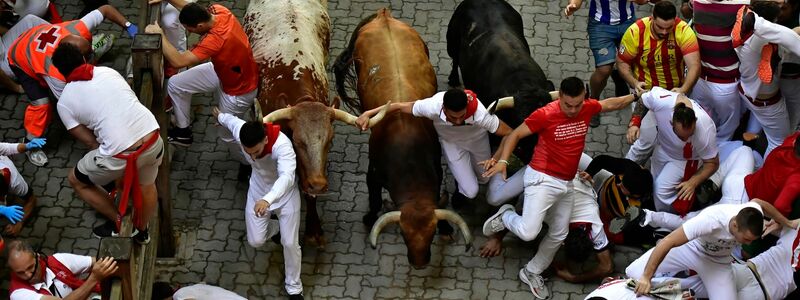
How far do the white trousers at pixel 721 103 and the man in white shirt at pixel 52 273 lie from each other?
5857mm

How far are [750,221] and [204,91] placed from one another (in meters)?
5.36

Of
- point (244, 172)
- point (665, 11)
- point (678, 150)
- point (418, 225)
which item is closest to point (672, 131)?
point (678, 150)

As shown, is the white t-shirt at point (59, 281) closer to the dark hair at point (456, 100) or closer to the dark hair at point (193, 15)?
the dark hair at point (193, 15)

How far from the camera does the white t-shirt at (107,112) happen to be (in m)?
10.0

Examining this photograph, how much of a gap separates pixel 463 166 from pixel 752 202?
2698 millimetres

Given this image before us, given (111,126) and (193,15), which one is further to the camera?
(193,15)

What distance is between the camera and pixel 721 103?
38.0ft

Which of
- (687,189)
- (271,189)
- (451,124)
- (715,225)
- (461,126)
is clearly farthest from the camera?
(687,189)

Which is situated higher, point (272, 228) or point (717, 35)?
point (717, 35)

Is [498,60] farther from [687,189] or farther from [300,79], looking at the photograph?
[687,189]

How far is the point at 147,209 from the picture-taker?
10.5 m

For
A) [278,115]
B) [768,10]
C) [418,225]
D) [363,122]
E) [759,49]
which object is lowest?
[418,225]

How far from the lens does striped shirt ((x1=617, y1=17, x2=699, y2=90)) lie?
37.4 ft

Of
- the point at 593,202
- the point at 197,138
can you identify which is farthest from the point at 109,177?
the point at 593,202
